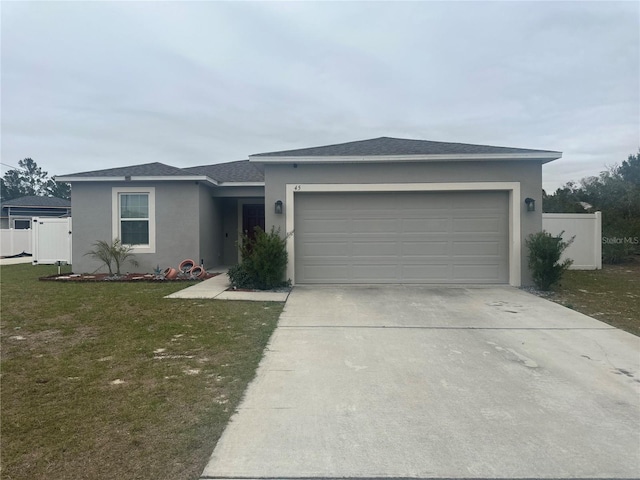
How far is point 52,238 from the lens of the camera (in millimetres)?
15273

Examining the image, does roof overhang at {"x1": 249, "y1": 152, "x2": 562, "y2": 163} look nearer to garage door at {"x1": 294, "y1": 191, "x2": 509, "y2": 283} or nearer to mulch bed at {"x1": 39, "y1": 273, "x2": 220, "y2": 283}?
garage door at {"x1": 294, "y1": 191, "x2": 509, "y2": 283}

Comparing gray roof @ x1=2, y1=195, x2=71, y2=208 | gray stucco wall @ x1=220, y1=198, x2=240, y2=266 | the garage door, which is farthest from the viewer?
gray roof @ x1=2, y1=195, x2=71, y2=208

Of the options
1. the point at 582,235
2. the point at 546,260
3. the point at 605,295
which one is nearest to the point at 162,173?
the point at 546,260

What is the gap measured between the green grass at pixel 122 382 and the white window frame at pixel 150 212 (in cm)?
455

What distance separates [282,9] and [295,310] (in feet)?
23.5

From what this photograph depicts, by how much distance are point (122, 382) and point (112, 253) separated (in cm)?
865

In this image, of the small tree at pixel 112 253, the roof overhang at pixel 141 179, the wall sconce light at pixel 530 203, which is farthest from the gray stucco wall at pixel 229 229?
the wall sconce light at pixel 530 203

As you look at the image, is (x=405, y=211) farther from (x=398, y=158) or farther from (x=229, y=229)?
(x=229, y=229)

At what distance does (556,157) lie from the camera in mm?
9750

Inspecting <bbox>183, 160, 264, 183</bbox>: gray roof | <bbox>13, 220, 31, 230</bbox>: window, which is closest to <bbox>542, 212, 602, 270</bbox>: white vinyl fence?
<bbox>183, 160, 264, 183</bbox>: gray roof

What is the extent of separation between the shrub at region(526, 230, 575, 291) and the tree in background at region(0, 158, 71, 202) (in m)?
61.8

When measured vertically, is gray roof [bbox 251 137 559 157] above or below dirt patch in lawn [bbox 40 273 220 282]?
above

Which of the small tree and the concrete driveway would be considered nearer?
the concrete driveway

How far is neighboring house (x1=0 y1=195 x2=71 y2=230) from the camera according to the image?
2895 cm
